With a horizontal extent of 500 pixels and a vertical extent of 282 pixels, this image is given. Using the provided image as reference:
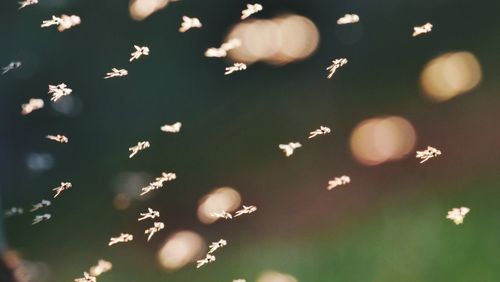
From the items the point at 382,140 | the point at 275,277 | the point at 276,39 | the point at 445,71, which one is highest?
the point at 276,39

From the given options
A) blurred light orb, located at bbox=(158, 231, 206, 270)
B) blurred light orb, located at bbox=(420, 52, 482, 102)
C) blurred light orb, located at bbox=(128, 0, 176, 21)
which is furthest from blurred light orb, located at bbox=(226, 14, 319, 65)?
blurred light orb, located at bbox=(158, 231, 206, 270)

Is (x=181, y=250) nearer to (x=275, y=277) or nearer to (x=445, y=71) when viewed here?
(x=275, y=277)

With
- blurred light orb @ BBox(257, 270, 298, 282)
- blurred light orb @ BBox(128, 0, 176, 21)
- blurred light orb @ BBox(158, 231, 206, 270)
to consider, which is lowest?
blurred light orb @ BBox(257, 270, 298, 282)

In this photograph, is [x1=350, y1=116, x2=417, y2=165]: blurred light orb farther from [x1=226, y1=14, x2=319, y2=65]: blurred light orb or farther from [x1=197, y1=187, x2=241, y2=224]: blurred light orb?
[x1=197, y1=187, x2=241, y2=224]: blurred light orb

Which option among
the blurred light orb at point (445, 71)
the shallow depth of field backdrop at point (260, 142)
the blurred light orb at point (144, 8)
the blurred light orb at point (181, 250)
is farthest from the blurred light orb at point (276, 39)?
the blurred light orb at point (181, 250)

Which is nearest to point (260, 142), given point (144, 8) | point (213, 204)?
point (213, 204)

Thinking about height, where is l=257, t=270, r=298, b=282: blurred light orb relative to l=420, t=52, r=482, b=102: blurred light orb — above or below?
below
